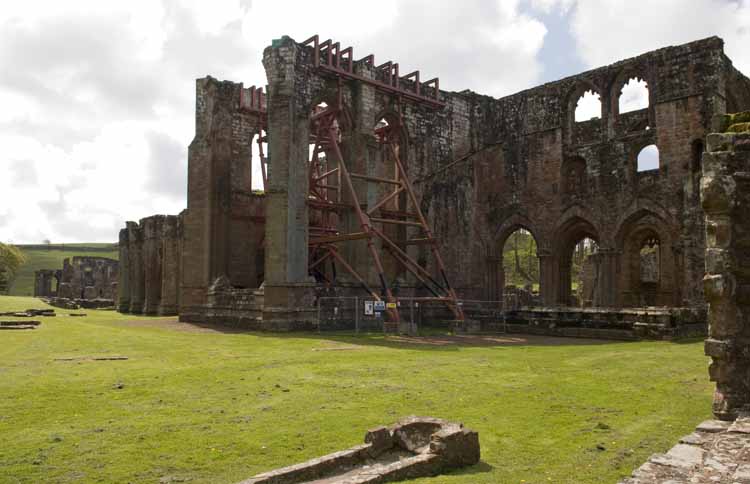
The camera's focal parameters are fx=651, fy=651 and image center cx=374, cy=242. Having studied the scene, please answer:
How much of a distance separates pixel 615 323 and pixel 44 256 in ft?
333

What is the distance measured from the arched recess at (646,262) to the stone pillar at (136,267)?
79.3 feet

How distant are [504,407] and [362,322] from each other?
12728mm

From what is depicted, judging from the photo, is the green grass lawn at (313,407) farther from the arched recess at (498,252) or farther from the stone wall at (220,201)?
the arched recess at (498,252)

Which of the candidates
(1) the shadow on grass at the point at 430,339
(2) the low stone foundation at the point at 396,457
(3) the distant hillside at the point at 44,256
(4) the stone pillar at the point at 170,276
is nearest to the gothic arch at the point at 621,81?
(1) the shadow on grass at the point at 430,339

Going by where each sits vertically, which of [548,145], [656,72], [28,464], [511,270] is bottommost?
[28,464]

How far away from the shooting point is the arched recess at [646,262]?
81.9ft

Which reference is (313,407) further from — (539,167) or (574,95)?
(574,95)

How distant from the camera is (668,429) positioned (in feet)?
21.2

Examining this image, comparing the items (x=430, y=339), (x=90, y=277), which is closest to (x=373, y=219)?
(x=430, y=339)

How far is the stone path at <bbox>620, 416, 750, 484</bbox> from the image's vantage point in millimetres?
4129

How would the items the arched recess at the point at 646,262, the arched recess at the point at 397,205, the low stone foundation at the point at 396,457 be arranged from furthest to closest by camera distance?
1. the arched recess at the point at 646,262
2. the arched recess at the point at 397,205
3. the low stone foundation at the point at 396,457

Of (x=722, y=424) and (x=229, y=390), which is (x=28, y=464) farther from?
(x=722, y=424)

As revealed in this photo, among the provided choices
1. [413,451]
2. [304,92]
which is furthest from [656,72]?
[413,451]

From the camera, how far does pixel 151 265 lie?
3403cm
